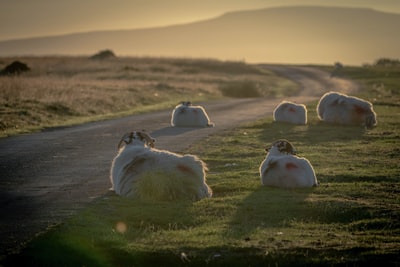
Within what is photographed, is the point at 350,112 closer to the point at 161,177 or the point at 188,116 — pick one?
the point at 188,116

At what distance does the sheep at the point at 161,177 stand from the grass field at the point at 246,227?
0.79 ft

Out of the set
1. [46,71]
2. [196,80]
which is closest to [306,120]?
[196,80]

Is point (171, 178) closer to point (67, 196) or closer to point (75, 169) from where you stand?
point (67, 196)

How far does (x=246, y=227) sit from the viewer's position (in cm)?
1031

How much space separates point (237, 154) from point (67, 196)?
6.77m

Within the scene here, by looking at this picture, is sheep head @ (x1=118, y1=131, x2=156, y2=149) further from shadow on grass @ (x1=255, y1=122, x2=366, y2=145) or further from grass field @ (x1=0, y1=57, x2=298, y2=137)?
grass field @ (x1=0, y1=57, x2=298, y2=137)

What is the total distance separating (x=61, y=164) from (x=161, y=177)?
5651 mm

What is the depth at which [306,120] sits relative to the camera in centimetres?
2620

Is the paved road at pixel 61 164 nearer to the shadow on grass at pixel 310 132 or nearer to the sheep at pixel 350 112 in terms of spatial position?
the shadow on grass at pixel 310 132

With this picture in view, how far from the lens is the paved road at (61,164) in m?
11.0

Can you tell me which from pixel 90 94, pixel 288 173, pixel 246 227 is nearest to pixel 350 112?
pixel 288 173

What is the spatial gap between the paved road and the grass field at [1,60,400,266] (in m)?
0.56

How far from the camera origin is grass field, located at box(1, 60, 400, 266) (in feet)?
29.4

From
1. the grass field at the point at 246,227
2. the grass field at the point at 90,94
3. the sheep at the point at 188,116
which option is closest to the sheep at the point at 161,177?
the grass field at the point at 246,227
